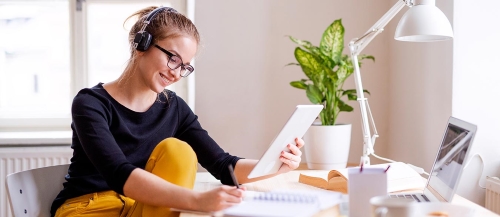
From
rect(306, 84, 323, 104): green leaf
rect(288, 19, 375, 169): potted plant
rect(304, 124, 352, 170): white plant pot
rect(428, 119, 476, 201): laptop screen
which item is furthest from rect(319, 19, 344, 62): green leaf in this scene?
rect(428, 119, 476, 201): laptop screen

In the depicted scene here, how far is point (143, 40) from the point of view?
150 centimetres

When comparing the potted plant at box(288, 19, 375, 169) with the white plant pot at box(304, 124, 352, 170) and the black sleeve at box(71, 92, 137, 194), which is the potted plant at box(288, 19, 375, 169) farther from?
the black sleeve at box(71, 92, 137, 194)

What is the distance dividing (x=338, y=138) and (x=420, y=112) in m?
0.36

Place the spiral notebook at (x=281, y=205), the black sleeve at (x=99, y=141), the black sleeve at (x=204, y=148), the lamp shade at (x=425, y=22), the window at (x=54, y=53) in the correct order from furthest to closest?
1. the window at (x=54, y=53)
2. the black sleeve at (x=204, y=148)
3. the lamp shade at (x=425, y=22)
4. the black sleeve at (x=99, y=141)
5. the spiral notebook at (x=281, y=205)

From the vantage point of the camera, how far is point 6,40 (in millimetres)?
2709

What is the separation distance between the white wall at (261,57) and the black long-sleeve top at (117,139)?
755 mm

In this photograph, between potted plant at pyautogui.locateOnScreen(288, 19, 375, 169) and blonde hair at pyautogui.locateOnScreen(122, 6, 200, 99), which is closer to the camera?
blonde hair at pyautogui.locateOnScreen(122, 6, 200, 99)

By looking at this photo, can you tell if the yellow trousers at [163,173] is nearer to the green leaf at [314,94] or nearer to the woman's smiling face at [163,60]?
the woman's smiling face at [163,60]

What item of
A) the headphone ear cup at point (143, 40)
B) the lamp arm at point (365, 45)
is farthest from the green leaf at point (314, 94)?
the headphone ear cup at point (143, 40)

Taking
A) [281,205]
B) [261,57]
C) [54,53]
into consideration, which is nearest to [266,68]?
[261,57]

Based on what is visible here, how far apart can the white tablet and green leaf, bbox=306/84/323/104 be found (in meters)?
0.65

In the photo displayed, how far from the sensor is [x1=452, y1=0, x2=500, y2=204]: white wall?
183 cm

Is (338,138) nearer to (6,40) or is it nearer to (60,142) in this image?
(60,142)

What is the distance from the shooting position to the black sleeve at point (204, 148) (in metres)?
1.66
